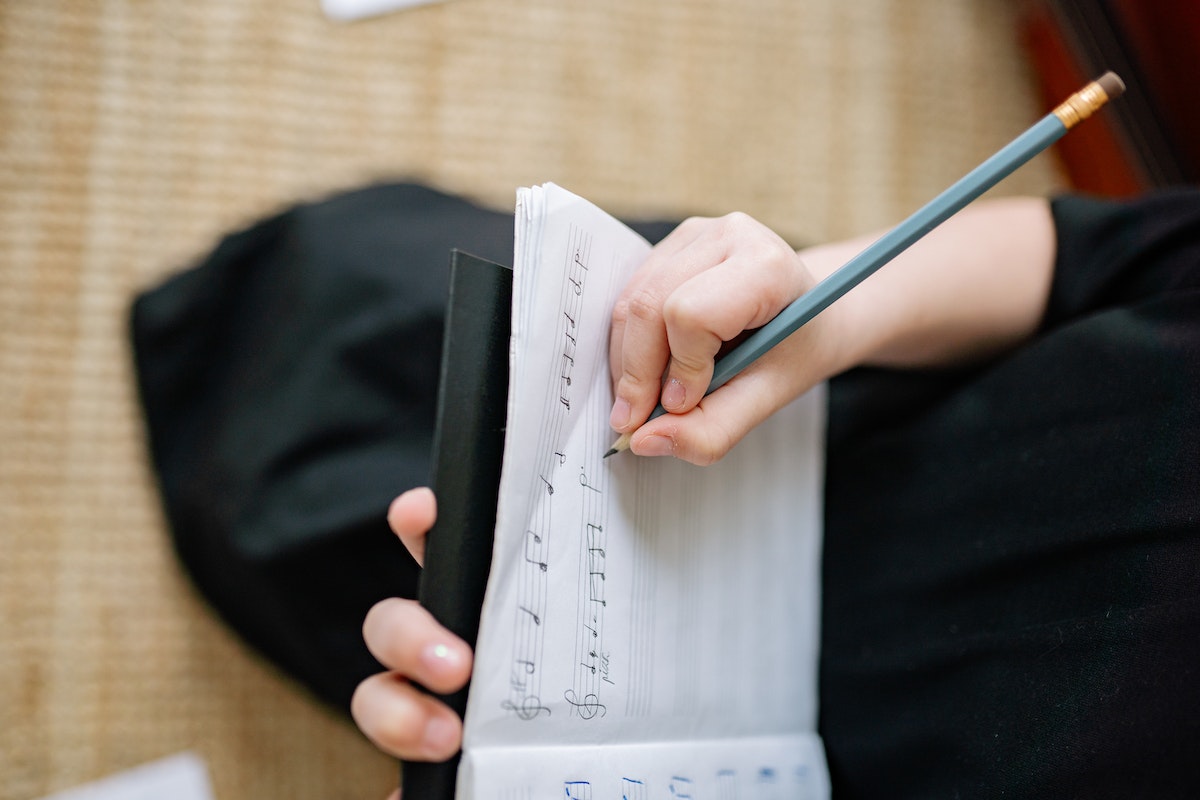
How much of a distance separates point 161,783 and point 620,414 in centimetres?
61

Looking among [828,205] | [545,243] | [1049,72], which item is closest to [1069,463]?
[545,243]

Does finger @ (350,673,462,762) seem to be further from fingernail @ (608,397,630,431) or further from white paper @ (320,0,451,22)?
white paper @ (320,0,451,22)

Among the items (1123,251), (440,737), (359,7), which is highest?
(359,7)

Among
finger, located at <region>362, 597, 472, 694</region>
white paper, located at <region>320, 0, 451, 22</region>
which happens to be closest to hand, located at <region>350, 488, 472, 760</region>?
finger, located at <region>362, 597, 472, 694</region>

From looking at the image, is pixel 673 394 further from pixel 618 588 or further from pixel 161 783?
pixel 161 783

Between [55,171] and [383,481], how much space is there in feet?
1.69

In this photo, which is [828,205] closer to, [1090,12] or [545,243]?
[1090,12]

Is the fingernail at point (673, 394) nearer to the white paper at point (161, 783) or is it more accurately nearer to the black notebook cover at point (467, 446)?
the black notebook cover at point (467, 446)

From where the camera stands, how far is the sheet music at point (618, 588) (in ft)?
1.02

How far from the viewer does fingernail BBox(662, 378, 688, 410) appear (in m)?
0.35

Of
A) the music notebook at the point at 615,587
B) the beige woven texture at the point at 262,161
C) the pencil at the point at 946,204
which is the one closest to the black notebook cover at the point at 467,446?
the music notebook at the point at 615,587

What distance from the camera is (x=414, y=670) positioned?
31cm

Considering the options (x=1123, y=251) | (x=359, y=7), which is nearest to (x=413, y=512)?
(x=1123, y=251)

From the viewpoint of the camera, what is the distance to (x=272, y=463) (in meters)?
0.51
